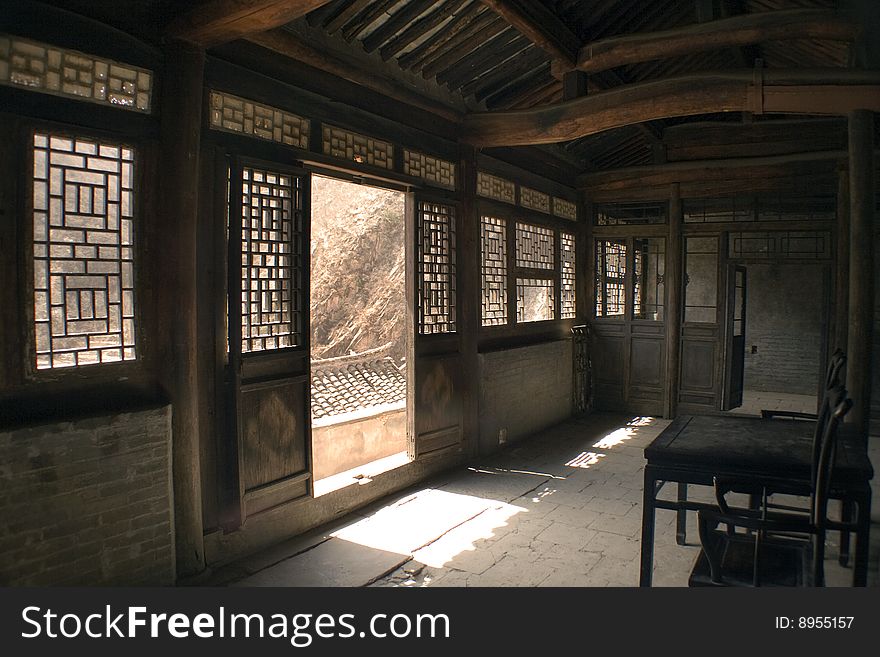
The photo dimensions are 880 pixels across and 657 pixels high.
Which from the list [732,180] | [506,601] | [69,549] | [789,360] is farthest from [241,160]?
[789,360]

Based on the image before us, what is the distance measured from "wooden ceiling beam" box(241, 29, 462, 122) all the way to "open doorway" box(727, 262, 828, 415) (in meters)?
7.86

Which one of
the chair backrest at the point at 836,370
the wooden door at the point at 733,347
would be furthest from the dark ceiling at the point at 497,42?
the chair backrest at the point at 836,370

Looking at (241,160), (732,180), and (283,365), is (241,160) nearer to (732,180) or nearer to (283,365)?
(283,365)

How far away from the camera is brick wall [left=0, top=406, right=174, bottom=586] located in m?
3.01

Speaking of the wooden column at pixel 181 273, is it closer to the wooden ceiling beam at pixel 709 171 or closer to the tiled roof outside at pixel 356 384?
the tiled roof outside at pixel 356 384

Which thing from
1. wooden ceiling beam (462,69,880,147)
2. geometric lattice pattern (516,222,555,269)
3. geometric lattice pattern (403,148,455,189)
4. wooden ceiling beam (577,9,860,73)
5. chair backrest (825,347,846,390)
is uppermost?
wooden ceiling beam (577,9,860,73)

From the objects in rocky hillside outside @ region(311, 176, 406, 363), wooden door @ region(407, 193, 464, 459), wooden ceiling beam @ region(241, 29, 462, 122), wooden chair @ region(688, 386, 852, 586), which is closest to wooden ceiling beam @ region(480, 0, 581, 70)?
wooden ceiling beam @ region(241, 29, 462, 122)

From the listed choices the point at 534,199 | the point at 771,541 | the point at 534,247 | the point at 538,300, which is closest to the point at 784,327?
the point at 538,300

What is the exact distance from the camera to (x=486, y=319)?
7.09 m

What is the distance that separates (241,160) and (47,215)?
1.25 metres

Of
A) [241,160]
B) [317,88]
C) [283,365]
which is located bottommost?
[283,365]

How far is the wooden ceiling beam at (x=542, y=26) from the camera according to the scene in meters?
4.96

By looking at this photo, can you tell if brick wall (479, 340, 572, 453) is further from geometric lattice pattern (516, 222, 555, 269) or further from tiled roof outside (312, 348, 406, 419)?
tiled roof outside (312, 348, 406, 419)

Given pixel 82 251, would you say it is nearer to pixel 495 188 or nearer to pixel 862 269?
pixel 495 188
